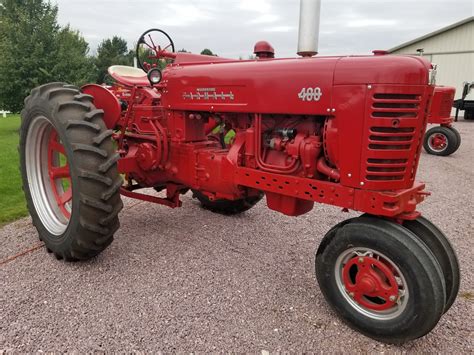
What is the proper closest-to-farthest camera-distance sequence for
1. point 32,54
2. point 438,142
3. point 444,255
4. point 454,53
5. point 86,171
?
1. point 444,255
2. point 86,171
3. point 438,142
4. point 32,54
5. point 454,53

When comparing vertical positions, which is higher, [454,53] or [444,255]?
[454,53]

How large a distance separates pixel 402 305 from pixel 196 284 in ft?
4.77

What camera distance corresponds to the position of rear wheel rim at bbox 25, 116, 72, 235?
3.47m

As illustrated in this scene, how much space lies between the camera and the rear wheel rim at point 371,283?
7.29 feet

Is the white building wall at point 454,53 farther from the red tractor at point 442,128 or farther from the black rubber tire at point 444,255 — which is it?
the black rubber tire at point 444,255

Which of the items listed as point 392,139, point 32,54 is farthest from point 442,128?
point 32,54

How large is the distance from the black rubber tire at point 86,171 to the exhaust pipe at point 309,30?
5.05ft

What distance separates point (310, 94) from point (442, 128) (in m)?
8.20

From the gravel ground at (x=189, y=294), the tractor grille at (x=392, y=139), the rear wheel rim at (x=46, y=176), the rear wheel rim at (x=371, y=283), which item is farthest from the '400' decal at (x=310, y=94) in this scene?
the rear wheel rim at (x=46, y=176)

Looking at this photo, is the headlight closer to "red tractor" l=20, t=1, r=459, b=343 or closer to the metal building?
"red tractor" l=20, t=1, r=459, b=343

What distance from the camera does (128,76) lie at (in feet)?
14.0

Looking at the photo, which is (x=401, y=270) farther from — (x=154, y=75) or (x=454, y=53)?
(x=454, y=53)

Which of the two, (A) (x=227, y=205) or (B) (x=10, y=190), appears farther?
(B) (x=10, y=190)

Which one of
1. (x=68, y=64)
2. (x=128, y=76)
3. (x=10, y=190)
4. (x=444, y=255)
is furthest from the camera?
(x=68, y=64)
